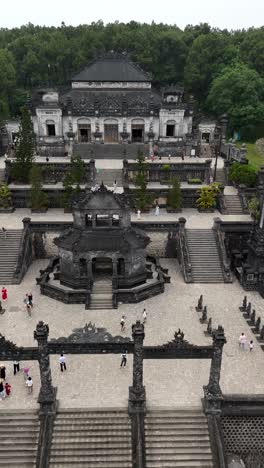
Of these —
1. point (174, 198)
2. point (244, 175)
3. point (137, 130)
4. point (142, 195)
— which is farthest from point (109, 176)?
point (244, 175)

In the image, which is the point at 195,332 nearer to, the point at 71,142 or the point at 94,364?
the point at 94,364

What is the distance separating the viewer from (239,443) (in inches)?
800

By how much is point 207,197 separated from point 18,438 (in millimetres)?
26882

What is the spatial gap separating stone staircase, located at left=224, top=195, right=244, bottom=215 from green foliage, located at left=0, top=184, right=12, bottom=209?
2074 centimetres

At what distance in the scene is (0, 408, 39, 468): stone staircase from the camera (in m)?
18.5

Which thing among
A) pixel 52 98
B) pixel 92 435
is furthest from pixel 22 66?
pixel 92 435

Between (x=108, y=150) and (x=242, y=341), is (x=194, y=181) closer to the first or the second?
(x=108, y=150)

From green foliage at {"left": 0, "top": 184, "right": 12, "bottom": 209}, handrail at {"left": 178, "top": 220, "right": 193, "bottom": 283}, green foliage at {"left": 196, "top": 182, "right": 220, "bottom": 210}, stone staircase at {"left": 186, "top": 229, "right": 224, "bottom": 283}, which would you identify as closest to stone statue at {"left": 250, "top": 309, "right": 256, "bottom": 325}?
stone staircase at {"left": 186, "top": 229, "right": 224, "bottom": 283}

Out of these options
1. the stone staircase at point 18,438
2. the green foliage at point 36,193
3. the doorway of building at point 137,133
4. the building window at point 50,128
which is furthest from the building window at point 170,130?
the stone staircase at point 18,438

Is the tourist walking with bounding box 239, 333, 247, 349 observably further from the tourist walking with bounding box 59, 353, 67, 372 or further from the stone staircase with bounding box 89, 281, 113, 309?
the tourist walking with bounding box 59, 353, 67, 372

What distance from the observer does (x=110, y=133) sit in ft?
176

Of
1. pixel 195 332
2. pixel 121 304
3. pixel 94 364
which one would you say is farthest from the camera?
pixel 121 304

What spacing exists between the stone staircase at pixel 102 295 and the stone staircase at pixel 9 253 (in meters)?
6.82

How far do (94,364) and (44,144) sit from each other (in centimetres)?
3553
